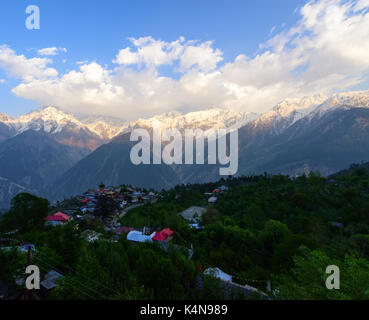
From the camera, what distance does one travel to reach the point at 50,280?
14.7 m

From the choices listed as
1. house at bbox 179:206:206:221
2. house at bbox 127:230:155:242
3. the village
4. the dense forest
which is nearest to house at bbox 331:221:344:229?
the dense forest

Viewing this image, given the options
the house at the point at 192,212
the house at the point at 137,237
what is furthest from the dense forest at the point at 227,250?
the house at the point at 192,212

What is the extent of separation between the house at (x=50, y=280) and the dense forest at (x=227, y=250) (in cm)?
49

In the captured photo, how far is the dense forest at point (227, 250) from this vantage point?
13.7m

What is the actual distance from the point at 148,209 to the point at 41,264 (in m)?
42.1

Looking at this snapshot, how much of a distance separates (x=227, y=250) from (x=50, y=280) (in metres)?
18.6

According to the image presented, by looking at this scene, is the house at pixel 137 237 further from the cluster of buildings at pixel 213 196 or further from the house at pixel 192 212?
the cluster of buildings at pixel 213 196

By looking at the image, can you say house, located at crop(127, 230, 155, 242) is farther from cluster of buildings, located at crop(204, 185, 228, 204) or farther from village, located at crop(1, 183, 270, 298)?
cluster of buildings, located at crop(204, 185, 228, 204)

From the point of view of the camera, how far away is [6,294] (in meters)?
13.6

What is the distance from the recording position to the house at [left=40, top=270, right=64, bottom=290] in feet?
46.0

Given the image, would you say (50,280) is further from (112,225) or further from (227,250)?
(112,225)

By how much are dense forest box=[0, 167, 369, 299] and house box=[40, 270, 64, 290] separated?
0.49 m

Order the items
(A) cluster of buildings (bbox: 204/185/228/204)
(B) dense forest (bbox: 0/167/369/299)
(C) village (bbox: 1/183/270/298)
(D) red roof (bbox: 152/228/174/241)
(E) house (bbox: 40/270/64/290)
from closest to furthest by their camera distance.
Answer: (B) dense forest (bbox: 0/167/369/299), (E) house (bbox: 40/270/64/290), (C) village (bbox: 1/183/270/298), (D) red roof (bbox: 152/228/174/241), (A) cluster of buildings (bbox: 204/185/228/204)
